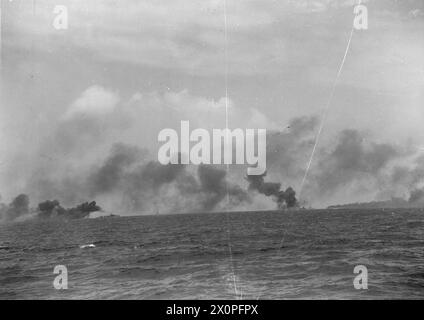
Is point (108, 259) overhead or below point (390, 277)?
overhead

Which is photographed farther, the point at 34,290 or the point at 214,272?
the point at 214,272

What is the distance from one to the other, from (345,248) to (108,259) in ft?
74.4

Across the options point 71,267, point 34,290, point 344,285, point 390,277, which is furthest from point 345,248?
point 34,290
